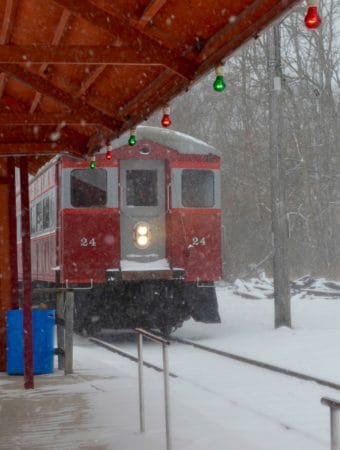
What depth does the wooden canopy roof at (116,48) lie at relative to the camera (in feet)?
16.8

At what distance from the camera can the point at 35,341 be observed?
→ 10367 mm

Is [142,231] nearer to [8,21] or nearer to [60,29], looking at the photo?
[60,29]

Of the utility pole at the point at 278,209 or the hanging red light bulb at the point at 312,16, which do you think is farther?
the utility pole at the point at 278,209

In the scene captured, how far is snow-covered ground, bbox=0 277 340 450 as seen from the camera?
6.83m

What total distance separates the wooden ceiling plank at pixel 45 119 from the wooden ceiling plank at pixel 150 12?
2446 mm

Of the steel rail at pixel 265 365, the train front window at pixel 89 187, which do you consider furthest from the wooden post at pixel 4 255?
the train front window at pixel 89 187

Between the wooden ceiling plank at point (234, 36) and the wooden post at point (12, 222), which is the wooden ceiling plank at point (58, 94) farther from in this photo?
the wooden post at point (12, 222)

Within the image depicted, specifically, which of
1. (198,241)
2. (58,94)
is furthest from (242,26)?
(198,241)

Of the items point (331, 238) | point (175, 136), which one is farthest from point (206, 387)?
point (331, 238)

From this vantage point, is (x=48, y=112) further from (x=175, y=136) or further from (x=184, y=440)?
(x=175, y=136)

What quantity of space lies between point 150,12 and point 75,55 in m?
0.71

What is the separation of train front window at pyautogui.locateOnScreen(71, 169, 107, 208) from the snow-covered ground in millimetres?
2529

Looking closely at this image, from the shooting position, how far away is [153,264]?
49.9ft

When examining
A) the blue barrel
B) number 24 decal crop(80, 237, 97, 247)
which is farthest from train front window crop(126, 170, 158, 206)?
the blue barrel
